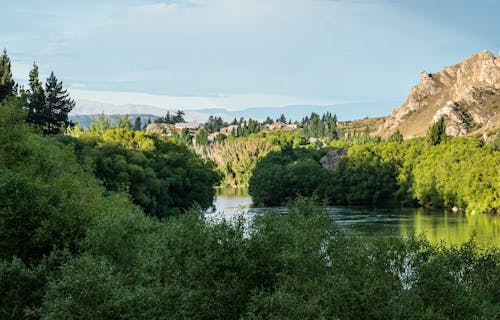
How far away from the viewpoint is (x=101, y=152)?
6450 cm

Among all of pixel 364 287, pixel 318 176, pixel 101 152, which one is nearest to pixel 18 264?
pixel 364 287

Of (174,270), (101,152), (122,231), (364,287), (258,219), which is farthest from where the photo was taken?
(101,152)

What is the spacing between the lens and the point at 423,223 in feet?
273

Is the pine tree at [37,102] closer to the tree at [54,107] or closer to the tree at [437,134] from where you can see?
the tree at [54,107]

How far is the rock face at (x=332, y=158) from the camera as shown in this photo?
471 feet

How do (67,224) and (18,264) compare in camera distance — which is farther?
(67,224)

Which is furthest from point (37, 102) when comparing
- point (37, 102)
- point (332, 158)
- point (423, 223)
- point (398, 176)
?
point (332, 158)

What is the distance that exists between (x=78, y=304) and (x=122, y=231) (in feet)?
27.1

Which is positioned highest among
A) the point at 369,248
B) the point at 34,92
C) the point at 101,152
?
the point at 34,92

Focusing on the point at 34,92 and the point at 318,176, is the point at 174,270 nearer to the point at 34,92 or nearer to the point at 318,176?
the point at 34,92

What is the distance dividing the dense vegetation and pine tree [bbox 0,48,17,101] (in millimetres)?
44588

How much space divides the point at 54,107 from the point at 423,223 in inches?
1833

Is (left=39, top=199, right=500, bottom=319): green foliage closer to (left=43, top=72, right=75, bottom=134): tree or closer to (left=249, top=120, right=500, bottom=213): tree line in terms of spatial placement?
(left=43, top=72, right=75, bottom=134): tree

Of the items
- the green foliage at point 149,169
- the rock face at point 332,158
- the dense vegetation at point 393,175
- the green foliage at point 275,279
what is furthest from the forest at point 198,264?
the rock face at point 332,158
